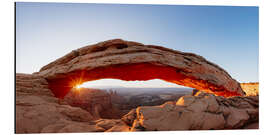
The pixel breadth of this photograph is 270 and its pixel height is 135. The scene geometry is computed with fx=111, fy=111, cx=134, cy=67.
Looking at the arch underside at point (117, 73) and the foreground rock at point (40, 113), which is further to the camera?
the arch underside at point (117, 73)

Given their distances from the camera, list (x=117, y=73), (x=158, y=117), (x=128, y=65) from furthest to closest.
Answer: (x=117, y=73), (x=128, y=65), (x=158, y=117)

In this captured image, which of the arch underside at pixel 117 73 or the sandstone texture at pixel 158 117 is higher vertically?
the arch underside at pixel 117 73

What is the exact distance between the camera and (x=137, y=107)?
3678 mm

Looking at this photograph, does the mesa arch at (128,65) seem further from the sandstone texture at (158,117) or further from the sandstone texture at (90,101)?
the sandstone texture at (90,101)

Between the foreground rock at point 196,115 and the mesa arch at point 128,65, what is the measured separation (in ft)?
5.37

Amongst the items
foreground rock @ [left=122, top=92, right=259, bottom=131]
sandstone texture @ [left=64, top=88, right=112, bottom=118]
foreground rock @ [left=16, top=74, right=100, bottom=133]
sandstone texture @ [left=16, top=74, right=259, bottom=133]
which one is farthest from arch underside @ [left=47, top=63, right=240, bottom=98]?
sandstone texture @ [left=64, top=88, right=112, bottom=118]

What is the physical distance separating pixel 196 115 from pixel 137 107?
1.79 m

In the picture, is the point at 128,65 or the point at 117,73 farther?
the point at 117,73

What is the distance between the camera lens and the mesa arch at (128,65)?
4922 millimetres

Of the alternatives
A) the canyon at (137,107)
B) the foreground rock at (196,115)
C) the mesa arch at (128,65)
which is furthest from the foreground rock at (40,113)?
the foreground rock at (196,115)

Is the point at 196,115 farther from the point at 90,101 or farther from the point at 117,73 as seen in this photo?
the point at 90,101

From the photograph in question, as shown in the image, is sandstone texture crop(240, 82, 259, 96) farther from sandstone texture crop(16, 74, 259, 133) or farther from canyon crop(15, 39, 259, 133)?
sandstone texture crop(16, 74, 259, 133)

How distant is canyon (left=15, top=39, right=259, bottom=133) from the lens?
10.6 ft

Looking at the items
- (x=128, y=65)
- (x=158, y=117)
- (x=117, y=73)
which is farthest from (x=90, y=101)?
(x=158, y=117)
